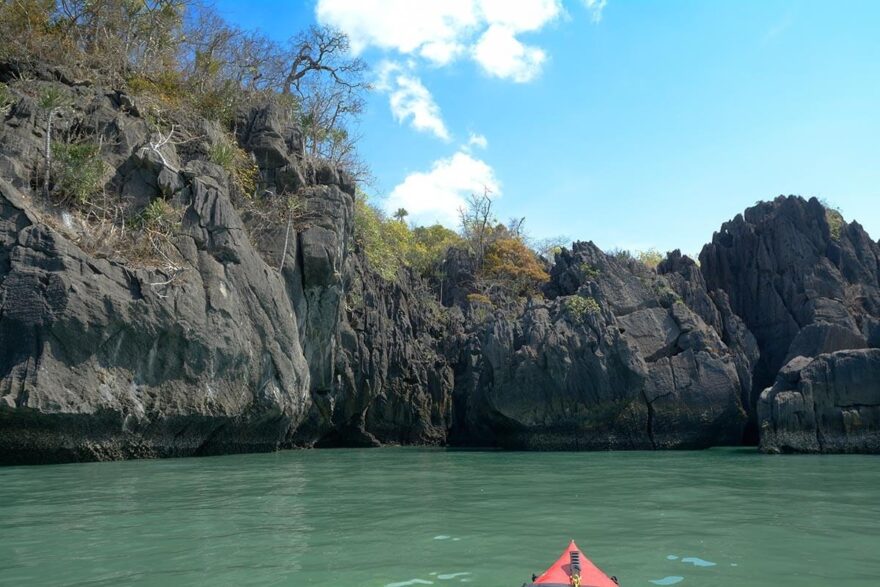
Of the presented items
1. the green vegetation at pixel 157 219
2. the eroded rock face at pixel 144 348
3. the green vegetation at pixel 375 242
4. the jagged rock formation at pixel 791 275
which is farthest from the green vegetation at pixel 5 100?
the jagged rock formation at pixel 791 275

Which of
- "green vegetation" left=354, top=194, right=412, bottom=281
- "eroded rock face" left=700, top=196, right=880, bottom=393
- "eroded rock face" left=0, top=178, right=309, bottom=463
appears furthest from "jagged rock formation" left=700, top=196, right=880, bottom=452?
"eroded rock face" left=0, top=178, right=309, bottom=463

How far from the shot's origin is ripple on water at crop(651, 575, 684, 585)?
18.7ft

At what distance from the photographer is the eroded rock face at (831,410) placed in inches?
832

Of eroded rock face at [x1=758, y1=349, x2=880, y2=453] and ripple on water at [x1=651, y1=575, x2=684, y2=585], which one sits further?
eroded rock face at [x1=758, y1=349, x2=880, y2=453]

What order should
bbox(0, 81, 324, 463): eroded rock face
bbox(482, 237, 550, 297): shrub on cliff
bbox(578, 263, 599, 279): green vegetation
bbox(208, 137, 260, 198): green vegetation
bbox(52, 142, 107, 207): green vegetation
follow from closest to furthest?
bbox(0, 81, 324, 463): eroded rock face
bbox(52, 142, 107, 207): green vegetation
bbox(208, 137, 260, 198): green vegetation
bbox(578, 263, 599, 279): green vegetation
bbox(482, 237, 550, 297): shrub on cliff

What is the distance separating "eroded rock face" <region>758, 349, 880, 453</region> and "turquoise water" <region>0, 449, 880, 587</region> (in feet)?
25.7

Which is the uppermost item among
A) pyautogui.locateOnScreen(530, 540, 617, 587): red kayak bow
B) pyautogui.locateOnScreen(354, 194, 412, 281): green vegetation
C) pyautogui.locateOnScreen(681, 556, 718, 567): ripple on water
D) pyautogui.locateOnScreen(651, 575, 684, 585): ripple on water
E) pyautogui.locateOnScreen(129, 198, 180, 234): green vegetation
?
pyautogui.locateOnScreen(354, 194, 412, 281): green vegetation

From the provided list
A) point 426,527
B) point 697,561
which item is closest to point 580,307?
point 426,527

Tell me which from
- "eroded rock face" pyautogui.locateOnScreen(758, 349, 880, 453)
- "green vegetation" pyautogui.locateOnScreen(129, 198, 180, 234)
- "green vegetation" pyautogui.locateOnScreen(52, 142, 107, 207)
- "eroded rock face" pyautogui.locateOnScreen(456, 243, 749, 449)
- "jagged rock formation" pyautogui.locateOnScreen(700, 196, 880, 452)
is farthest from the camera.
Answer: "jagged rock formation" pyautogui.locateOnScreen(700, 196, 880, 452)

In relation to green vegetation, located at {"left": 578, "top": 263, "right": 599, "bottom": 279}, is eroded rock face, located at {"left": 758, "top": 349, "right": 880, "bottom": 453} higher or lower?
lower

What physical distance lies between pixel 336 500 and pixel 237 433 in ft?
35.1

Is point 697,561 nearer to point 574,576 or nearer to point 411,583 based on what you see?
point 574,576

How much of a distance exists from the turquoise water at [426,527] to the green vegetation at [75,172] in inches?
272

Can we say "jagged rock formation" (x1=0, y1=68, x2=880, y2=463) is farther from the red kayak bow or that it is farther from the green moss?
the red kayak bow
